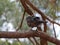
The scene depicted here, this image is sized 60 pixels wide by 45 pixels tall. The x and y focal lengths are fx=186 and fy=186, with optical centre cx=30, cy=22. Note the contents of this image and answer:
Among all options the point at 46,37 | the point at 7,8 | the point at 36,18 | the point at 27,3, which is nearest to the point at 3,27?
the point at 7,8

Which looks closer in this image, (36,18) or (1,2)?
(36,18)

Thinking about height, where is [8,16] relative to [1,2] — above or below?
below

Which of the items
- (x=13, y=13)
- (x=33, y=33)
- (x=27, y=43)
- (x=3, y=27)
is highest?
(x=33, y=33)

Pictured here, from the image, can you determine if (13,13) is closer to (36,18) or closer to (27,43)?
(27,43)

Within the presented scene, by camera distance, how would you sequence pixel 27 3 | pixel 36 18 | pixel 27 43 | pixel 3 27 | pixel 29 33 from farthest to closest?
1. pixel 3 27
2. pixel 27 43
3. pixel 27 3
4. pixel 36 18
5. pixel 29 33

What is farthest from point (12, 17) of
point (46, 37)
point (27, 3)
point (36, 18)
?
point (46, 37)

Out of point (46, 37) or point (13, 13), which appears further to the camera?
point (13, 13)

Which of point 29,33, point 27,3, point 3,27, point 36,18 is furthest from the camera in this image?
point 3,27

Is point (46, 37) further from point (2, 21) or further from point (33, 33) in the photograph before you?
point (2, 21)

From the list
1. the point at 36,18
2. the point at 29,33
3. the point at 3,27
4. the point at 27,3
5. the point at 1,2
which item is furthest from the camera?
the point at 3,27

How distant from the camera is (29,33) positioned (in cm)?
69

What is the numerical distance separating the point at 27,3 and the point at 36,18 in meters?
0.15

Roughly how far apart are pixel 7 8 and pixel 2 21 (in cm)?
14

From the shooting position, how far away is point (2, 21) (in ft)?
5.66
